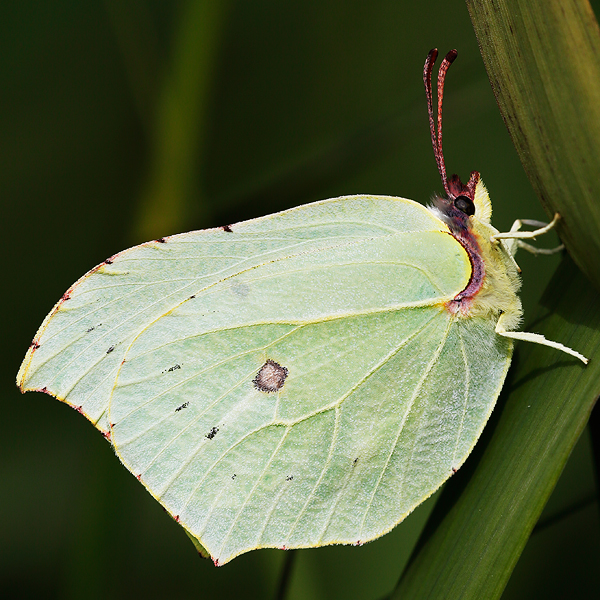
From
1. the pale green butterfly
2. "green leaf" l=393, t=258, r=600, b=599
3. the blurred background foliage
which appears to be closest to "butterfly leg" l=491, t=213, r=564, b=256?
the pale green butterfly

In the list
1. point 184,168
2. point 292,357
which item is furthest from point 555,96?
point 184,168

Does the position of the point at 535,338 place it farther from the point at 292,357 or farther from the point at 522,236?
the point at 292,357

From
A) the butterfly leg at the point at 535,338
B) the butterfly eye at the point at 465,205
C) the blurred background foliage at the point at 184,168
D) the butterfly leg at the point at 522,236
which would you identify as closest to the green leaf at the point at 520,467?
the butterfly leg at the point at 535,338

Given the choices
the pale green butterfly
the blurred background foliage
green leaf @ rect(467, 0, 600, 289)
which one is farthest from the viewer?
the blurred background foliage

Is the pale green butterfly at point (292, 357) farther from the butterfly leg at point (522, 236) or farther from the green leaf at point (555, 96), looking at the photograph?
the green leaf at point (555, 96)

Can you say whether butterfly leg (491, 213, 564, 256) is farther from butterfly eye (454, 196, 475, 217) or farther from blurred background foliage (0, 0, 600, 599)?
blurred background foliage (0, 0, 600, 599)

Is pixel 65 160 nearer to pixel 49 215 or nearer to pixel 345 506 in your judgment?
pixel 49 215

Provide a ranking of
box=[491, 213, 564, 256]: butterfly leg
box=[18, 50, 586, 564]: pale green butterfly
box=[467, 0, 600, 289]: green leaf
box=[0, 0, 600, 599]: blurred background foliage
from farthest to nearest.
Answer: box=[0, 0, 600, 599]: blurred background foliage < box=[18, 50, 586, 564]: pale green butterfly < box=[491, 213, 564, 256]: butterfly leg < box=[467, 0, 600, 289]: green leaf
